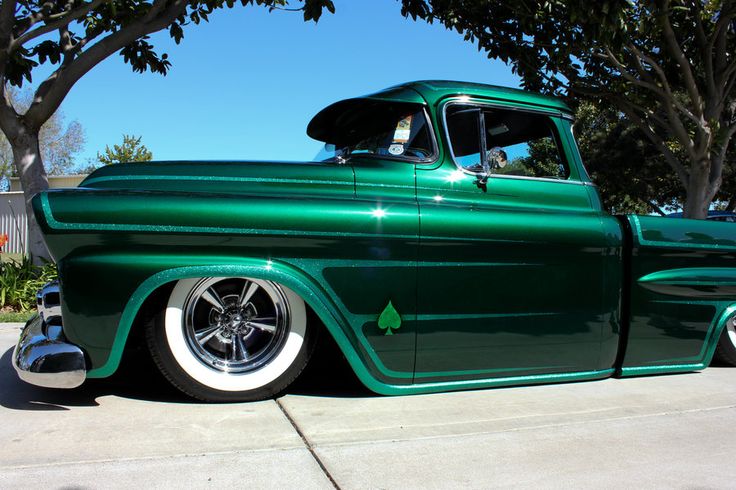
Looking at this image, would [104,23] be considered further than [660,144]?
No

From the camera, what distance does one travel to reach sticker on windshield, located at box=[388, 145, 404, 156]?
10.3 feet

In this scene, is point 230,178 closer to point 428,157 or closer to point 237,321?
point 237,321

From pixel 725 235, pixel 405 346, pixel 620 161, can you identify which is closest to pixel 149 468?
A: pixel 405 346

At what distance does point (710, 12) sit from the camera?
8.55 meters

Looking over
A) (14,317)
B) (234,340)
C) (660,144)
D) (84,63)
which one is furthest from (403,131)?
(660,144)

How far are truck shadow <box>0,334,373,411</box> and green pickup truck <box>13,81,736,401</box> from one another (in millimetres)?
265

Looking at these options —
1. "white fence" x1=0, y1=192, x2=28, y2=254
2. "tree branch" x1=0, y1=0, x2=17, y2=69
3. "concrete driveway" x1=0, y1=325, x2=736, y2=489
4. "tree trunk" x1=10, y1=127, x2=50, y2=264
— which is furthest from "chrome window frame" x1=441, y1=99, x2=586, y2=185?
"white fence" x1=0, y1=192, x2=28, y2=254

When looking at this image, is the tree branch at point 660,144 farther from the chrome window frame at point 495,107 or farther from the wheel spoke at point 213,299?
the wheel spoke at point 213,299

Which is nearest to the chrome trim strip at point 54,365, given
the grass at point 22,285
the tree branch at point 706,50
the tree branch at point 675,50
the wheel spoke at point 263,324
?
the wheel spoke at point 263,324

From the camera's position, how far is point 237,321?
2852 mm

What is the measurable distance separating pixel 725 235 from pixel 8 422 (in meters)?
4.16

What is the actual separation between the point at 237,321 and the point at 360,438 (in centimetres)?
87

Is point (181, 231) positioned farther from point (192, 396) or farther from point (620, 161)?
point (620, 161)

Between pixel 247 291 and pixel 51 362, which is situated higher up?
pixel 247 291
